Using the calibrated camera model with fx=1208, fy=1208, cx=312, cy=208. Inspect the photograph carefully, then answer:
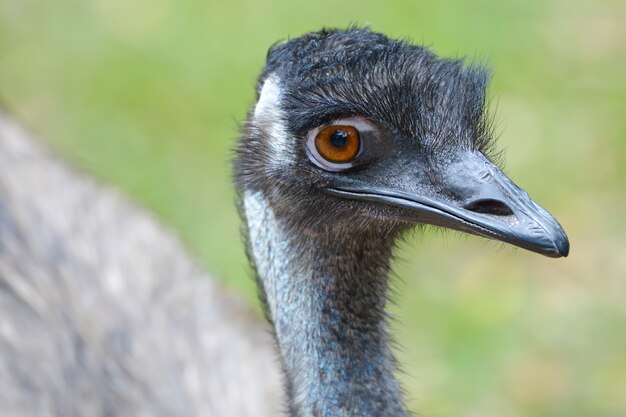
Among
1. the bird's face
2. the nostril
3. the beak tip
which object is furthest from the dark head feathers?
the beak tip

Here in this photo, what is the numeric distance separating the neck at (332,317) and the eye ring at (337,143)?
0.49 feet

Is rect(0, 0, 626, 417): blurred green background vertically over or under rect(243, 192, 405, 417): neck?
over

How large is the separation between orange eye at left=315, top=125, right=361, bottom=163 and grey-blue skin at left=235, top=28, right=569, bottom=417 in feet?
0.05

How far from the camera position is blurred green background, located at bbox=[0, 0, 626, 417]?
3.59 metres

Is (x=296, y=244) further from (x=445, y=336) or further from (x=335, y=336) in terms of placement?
(x=445, y=336)

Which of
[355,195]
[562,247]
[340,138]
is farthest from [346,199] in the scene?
[562,247]

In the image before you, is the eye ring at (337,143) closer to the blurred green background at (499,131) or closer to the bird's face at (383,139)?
the bird's face at (383,139)

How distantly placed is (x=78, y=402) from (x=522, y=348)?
1534 millimetres

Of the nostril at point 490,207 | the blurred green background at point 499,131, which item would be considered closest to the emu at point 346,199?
the nostril at point 490,207

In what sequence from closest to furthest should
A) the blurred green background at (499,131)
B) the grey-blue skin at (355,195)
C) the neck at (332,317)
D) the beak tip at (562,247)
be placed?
the beak tip at (562,247), the grey-blue skin at (355,195), the neck at (332,317), the blurred green background at (499,131)

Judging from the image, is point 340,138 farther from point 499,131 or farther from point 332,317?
point 499,131

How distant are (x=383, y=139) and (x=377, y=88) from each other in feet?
0.26

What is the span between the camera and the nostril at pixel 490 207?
1729 mm

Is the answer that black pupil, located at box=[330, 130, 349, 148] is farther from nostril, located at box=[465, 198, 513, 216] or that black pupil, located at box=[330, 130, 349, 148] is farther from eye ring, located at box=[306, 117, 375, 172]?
nostril, located at box=[465, 198, 513, 216]
